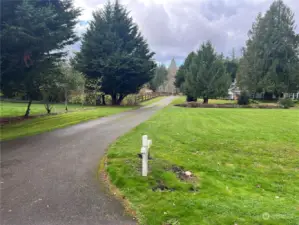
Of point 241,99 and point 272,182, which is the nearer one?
point 272,182

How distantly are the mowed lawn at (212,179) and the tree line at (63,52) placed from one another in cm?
641

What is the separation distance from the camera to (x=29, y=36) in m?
9.23

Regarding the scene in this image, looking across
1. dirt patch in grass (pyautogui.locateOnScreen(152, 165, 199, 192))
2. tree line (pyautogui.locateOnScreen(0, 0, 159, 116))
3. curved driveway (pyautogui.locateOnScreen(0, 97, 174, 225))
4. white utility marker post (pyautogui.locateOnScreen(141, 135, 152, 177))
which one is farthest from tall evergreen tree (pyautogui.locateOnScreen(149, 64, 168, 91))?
white utility marker post (pyautogui.locateOnScreen(141, 135, 152, 177))

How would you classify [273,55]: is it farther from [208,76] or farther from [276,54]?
[208,76]

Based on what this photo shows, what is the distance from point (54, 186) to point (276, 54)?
130 feet

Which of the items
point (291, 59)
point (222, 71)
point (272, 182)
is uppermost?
point (291, 59)

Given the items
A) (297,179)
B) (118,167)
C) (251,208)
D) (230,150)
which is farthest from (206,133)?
(251,208)

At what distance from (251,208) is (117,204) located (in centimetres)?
213

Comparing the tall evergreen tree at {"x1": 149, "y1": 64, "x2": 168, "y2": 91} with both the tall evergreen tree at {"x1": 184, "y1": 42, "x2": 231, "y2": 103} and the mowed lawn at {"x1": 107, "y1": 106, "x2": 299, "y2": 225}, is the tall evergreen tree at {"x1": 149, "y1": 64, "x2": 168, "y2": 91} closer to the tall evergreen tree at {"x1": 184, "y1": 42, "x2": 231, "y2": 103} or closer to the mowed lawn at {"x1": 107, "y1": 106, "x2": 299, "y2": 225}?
the tall evergreen tree at {"x1": 184, "y1": 42, "x2": 231, "y2": 103}

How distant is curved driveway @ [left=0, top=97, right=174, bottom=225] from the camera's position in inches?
129

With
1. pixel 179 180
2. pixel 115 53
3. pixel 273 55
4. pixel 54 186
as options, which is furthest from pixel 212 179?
pixel 273 55

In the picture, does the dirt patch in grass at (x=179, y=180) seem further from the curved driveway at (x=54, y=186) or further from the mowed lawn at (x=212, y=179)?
the curved driveway at (x=54, y=186)

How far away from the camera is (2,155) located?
20.5 ft

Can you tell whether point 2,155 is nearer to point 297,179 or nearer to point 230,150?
point 230,150
